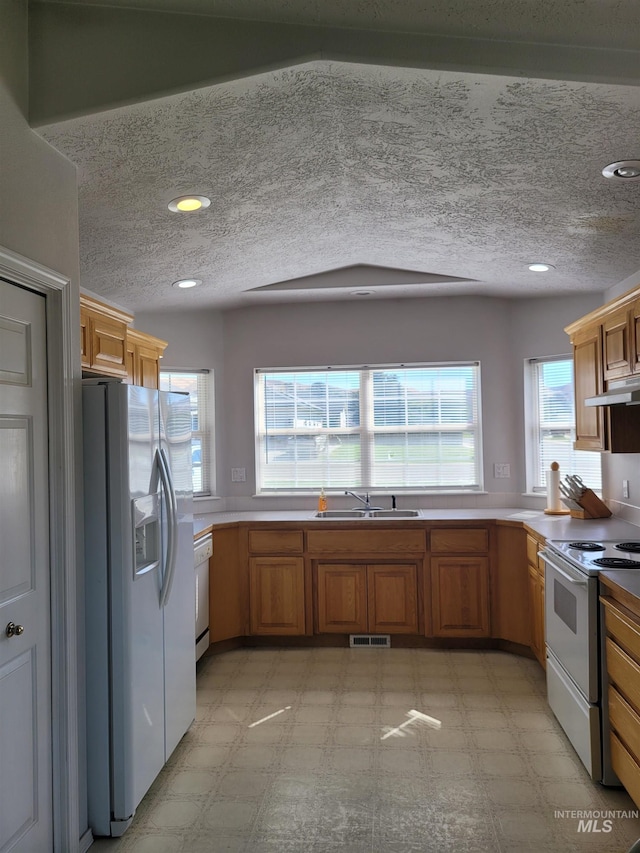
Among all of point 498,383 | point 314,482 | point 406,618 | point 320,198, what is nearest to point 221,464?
point 314,482

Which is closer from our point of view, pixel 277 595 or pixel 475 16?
pixel 475 16

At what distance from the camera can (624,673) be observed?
240 cm

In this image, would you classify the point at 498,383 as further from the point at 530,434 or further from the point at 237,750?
the point at 237,750

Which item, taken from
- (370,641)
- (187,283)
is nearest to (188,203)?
(187,283)

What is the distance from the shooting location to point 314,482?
5.21 meters

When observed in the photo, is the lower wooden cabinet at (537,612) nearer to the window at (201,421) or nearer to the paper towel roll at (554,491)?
the paper towel roll at (554,491)

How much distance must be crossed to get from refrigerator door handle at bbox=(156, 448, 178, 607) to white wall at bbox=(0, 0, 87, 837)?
0.42m

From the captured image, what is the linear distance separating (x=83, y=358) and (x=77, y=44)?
130 cm

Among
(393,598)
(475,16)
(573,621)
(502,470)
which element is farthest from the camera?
(502,470)

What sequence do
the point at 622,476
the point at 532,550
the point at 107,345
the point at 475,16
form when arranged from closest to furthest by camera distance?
the point at 475,16 < the point at 107,345 < the point at 532,550 < the point at 622,476

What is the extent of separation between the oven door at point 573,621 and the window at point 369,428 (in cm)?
180

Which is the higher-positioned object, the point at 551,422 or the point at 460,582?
the point at 551,422

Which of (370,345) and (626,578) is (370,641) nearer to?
(370,345)

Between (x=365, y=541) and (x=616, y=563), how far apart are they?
1953mm
